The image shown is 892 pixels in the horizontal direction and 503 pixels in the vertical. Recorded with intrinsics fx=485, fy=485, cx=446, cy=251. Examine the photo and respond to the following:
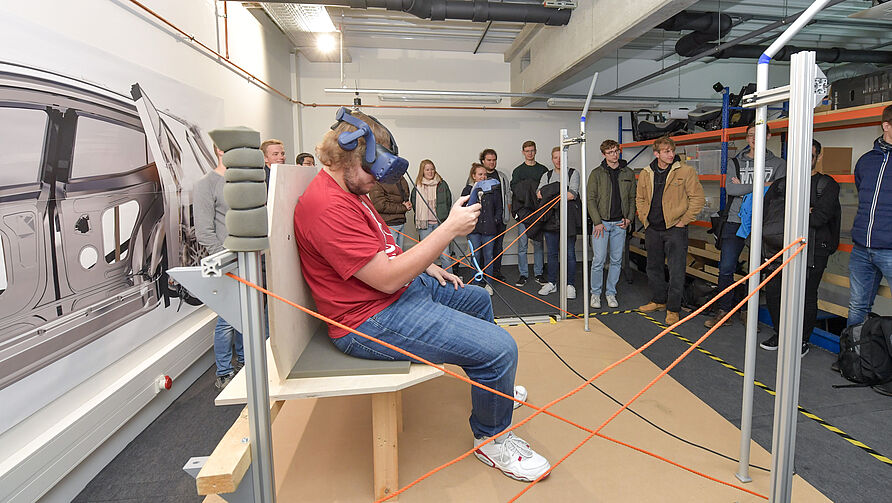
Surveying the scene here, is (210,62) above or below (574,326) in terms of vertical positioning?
above

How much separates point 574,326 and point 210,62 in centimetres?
348

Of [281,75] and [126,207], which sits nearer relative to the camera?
[126,207]

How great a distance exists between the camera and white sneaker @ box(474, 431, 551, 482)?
6.33 feet

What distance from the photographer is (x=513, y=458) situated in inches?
77.2

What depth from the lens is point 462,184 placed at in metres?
7.36

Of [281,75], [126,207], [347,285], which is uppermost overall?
[281,75]

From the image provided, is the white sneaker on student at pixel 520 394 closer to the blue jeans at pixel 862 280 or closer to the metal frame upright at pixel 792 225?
the metal frame upright at pixel 792 225

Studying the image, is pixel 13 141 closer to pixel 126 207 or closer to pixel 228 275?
pixel 126 207

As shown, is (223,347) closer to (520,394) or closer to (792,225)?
(520,394)

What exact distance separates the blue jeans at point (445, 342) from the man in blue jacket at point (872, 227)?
2731 millimetres

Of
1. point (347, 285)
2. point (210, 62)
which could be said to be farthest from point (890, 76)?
point (210, 62)

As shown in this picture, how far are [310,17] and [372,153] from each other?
394 centimetres

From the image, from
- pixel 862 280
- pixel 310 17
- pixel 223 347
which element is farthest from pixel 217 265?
pixel 310 17

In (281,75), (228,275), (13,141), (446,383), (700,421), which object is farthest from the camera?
(281,75)
